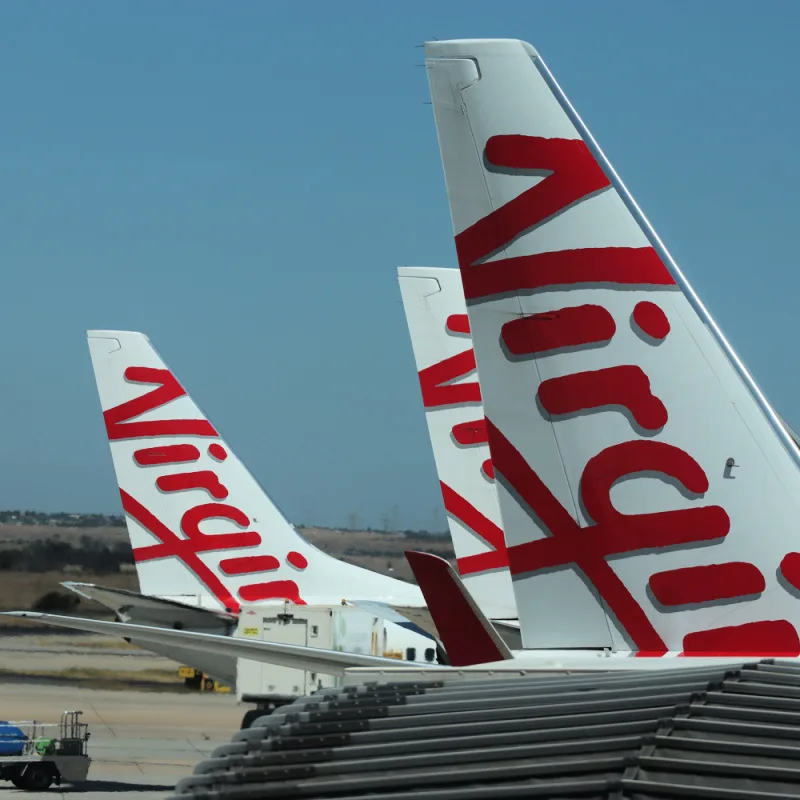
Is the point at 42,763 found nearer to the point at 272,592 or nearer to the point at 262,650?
the point at 272,592

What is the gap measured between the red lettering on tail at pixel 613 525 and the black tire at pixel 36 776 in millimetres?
17284

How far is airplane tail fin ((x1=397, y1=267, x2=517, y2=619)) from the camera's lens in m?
20.9

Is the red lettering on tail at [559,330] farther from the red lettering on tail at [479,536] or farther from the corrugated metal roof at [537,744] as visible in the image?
the red lettering on tail at [479,536]

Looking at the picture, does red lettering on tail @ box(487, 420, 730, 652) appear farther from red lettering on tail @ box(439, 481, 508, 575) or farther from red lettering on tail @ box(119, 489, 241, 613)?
red lettering on tail @ box(119, 489, 241, 613)

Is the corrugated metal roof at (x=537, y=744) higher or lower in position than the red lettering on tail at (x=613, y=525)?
lower

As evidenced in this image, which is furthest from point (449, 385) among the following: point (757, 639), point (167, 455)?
point (757, 639)

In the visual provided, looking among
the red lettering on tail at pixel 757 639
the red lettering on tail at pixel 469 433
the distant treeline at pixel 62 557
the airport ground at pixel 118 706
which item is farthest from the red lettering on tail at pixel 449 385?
the distant treeline at pixel 62 557

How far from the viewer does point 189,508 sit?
99.7 feet

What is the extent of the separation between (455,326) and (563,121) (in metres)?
13.1

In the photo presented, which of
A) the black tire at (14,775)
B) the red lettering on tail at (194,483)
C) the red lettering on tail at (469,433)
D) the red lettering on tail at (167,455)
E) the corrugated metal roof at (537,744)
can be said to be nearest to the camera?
the corrugated metal roof at (537,744)

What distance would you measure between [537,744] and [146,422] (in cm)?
2663

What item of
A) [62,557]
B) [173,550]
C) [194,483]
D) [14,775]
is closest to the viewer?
[14,775]

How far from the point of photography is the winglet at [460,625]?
856 cm

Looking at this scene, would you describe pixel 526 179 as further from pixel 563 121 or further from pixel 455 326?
pixel 455 326
